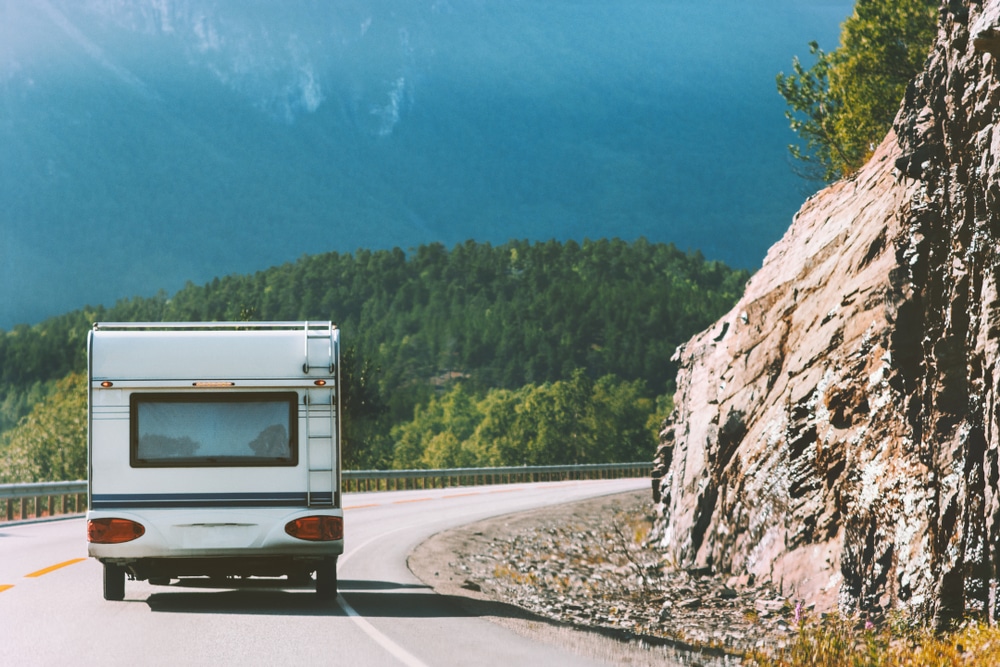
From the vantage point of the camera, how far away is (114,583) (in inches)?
519

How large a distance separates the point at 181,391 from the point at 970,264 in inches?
316

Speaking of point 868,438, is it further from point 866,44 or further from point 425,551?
point 866,44

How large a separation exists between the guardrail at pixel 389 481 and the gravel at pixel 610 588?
Answer: 1040 centimetres

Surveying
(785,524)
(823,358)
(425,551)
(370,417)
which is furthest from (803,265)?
(370,417)

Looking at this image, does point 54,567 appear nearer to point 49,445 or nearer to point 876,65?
point 876,65

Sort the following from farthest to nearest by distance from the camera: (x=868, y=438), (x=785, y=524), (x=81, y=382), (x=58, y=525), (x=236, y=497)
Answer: (x=81, y=382) → (x=58, y=525) → (x=785, y=524) → (x=868, y=438) → (x=236, y=497)

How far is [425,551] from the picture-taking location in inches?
858

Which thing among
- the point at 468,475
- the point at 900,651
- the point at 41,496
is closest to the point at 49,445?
the point at 468,475

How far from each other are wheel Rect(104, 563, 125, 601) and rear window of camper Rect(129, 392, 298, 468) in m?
1.56

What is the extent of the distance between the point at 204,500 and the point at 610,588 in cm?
773

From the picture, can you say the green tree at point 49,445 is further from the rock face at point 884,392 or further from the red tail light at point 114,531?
the red tail light at point 114,531

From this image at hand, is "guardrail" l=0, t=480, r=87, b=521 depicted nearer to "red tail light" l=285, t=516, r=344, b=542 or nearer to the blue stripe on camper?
the blue stripe on camper

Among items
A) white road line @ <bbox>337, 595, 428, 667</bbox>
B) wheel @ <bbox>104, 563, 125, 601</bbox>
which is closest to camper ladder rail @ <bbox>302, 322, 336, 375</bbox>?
white road line @ <bbox>337, 595, 428, 667</bbox>

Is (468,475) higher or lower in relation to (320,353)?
lower
